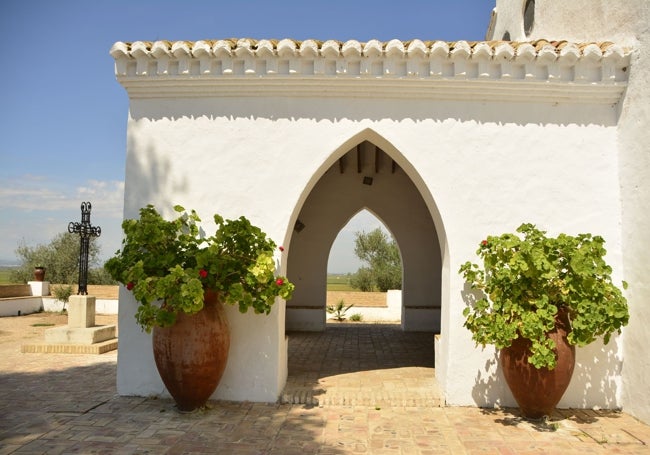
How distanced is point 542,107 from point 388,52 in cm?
201

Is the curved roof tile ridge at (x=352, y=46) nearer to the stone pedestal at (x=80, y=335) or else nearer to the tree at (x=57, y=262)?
the stone pedestal at (x=80, y=335)

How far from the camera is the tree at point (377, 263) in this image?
25.2 metres

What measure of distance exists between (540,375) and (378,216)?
263 inches

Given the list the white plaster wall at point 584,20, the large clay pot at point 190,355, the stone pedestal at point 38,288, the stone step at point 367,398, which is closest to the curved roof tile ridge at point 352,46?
the white plaster wall at point 584,20

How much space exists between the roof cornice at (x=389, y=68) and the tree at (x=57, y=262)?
19261 mm

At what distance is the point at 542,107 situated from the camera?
6043 mm

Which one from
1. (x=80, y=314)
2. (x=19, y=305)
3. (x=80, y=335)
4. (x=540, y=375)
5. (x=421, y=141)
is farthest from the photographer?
Result: (x=19, y=305)

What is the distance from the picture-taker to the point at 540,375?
5.15 m

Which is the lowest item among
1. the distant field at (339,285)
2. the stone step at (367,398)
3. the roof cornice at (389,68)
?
the distant field at (339,285)

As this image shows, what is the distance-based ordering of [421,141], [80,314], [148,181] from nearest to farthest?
[421,141] → [148,181] → [80,314]

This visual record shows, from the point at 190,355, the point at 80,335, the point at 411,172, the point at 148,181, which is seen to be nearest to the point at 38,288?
the point at 80,335

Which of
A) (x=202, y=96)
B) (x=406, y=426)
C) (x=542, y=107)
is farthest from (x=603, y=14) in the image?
(x=406, y=426)

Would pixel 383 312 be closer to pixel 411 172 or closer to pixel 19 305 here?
pixel 411 172

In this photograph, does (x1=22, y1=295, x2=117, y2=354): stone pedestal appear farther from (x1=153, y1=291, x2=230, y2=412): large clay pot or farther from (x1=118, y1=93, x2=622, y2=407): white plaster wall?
(x1=153, y1=291, x2=230, y2=412): large clay pot
